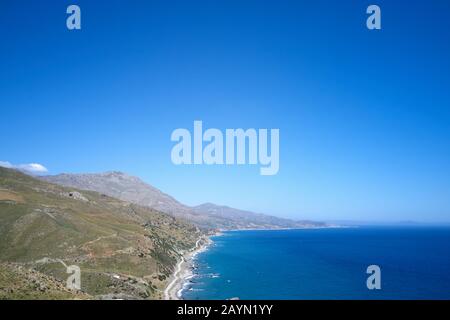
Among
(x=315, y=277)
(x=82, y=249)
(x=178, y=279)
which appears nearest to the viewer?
(x=82, y=249)

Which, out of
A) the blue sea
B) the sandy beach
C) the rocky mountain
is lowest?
the blue sea

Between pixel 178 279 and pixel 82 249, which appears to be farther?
pixel 178 279

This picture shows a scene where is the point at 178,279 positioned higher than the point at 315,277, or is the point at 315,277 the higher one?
the point at 178,279

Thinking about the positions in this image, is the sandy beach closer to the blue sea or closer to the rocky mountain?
the rocky mountain

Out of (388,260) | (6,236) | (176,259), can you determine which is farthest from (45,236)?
(388,260)

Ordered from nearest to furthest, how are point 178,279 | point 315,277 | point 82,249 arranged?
1. point 82,249
2. point 178,279
3. point 315,277

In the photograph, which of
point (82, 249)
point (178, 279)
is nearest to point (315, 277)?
point (178, 279)

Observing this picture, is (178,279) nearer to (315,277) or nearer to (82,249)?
(82,249)

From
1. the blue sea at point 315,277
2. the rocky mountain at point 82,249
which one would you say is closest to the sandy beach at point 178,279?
the rocky mountain at point 82,249

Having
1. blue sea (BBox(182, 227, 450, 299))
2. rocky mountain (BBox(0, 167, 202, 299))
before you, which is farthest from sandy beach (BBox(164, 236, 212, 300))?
blue sea (BBox(182, 227, 450, 299))

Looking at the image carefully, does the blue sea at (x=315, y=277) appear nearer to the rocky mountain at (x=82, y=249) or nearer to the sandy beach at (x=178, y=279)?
the sandy beach at (x=178, y=279)

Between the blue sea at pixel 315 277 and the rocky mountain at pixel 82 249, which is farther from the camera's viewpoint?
the blue sea at pixel 315 277
